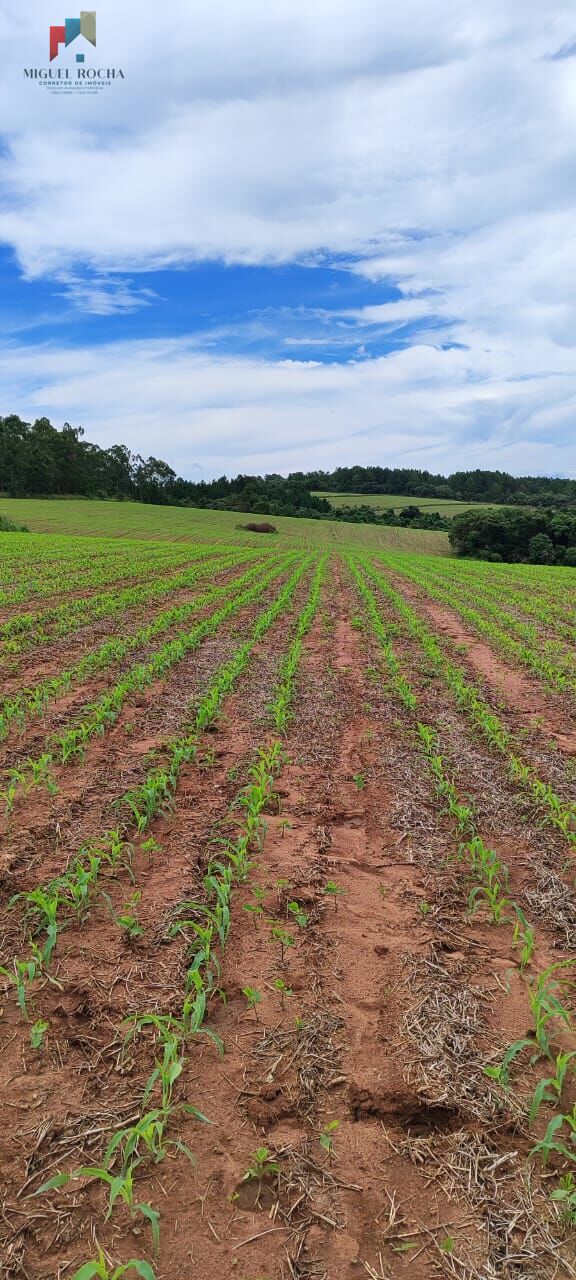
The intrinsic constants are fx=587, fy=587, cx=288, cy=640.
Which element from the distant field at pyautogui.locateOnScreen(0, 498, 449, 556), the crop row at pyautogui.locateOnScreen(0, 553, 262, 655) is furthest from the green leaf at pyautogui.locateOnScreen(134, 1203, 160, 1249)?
the distant field at pyautogui.locateOnScreen(0, 498, 449, 556)

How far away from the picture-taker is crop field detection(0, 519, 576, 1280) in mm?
2000

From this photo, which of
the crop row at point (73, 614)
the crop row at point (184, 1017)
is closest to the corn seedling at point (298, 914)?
the crop row at point (184, 1017)

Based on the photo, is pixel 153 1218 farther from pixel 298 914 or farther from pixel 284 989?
pixel 298 914

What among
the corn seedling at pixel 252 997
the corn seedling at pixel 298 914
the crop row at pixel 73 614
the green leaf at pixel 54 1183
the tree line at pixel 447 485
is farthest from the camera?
the tree line at pixel 447 485

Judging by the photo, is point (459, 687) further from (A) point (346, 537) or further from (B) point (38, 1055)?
(A) point (346, 537)

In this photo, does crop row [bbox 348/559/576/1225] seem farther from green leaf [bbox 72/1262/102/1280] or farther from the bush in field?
the bush in field

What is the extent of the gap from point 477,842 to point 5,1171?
9.96 feet

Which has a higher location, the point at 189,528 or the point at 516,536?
the point at 516,536

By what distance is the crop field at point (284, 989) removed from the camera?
6.56ft

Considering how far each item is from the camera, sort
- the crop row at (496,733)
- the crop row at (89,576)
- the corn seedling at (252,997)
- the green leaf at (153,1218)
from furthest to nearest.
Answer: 1. the crop row at (89,576)
2. the crop row at (496,733)
3. the corn seedling at (252,997)
4. the green leaf at (153,1218)

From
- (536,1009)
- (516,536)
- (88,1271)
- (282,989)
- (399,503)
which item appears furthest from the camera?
(399,503)

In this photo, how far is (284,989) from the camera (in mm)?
2955

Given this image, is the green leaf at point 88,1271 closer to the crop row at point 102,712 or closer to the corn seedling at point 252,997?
the corn seedling at point 252,997

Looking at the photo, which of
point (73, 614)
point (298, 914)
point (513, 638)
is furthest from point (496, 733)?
point (73, 614)
